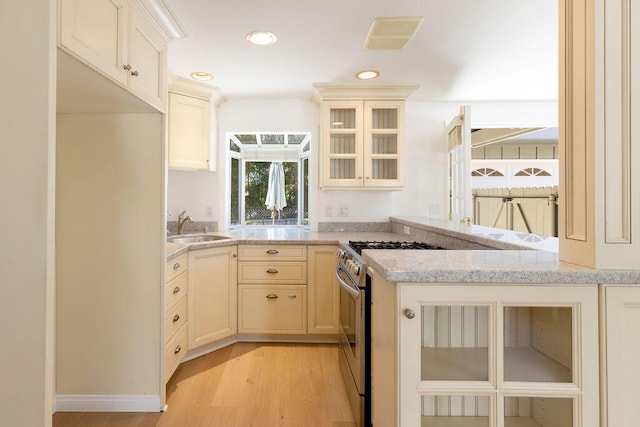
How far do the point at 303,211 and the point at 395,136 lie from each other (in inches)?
54.7

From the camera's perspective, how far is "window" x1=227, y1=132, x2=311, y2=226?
402 cm

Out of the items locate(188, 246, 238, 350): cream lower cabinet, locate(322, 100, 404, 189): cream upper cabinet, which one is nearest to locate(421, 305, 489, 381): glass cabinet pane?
locate(188, 246, 238, 350): cream lower cabinet

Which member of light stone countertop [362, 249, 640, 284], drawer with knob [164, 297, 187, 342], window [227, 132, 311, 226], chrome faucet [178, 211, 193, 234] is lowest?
drawer with knob [164, 297, 187, 342]

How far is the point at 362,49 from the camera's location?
91.7 inches

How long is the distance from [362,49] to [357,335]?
1844 millimetres

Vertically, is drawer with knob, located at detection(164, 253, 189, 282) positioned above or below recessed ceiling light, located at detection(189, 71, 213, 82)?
below

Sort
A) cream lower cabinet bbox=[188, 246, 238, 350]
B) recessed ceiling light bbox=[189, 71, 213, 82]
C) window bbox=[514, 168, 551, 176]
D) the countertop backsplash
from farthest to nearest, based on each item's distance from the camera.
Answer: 1. window bbox=[514, 168, 551, 176]
2. the countertop backsplash
3. recessed ceiling light bbox=[189, 71, 213, 82]
4. cream lower cabinet bbox=[188, 246, 238, 350]

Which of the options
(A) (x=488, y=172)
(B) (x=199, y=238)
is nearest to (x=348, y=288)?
(B) (x=199, y=238)

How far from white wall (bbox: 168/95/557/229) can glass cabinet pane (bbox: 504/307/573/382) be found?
2.27 m

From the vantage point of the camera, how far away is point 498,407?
3.13ft

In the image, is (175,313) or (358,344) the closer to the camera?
(358,344)

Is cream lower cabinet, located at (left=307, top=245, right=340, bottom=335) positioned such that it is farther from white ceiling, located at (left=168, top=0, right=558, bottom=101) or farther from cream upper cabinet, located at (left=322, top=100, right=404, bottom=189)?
white ceiling, located at (left=168, top=0, right=558, bottom=101)

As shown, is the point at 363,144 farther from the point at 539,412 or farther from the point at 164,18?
the point at 539,412

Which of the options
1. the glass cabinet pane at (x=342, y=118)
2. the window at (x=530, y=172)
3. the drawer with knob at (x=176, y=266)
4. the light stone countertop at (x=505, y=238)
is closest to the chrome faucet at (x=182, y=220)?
the drawer with knob at (x=176, y=266)
